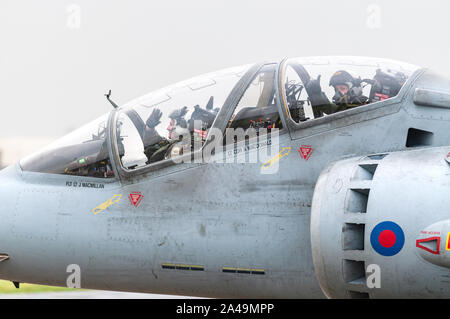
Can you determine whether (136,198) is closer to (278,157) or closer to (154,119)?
(154,119)

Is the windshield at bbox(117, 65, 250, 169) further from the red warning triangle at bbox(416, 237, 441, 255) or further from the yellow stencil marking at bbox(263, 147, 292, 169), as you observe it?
the red warning triangle at bbox(416, 237, 441, 255)

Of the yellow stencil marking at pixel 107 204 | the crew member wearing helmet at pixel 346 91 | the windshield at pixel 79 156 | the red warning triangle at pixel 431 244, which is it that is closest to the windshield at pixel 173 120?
the windshield at pixel 79 156

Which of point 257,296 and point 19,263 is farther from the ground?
point 19,263

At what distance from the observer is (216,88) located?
6.06 meters

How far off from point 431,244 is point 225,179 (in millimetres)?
1978

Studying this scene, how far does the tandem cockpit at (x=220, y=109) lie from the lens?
5.67m

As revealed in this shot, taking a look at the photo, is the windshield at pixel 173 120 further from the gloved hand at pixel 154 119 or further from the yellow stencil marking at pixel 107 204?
the yellow stencil marking at pixel 107 204

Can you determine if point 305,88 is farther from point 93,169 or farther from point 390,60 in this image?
point 93,169

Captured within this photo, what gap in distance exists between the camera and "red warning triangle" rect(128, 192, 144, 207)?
5.75m
